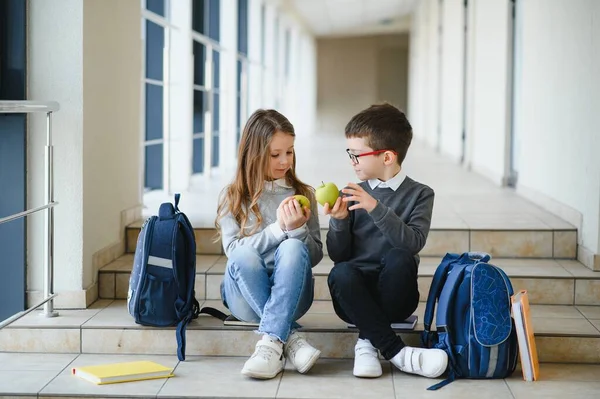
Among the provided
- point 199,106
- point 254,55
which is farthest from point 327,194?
point 254,55

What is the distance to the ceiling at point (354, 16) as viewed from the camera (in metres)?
16.0

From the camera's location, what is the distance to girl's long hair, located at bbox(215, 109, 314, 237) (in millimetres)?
3160

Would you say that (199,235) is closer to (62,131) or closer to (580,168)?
(62,131)

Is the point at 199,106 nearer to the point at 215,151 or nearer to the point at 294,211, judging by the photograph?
the point at 215,151

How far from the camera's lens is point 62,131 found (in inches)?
141

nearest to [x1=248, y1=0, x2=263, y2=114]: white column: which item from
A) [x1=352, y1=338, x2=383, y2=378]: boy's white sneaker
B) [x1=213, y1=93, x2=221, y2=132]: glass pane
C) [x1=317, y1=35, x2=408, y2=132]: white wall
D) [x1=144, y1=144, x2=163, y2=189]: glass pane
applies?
[x1=213, y1=93, x2=221, y2=132]: glass pane

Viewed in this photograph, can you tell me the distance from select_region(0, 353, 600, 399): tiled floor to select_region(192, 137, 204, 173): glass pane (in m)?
4.78

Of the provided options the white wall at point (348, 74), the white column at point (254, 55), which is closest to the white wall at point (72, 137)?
the white column at point (254, 55)

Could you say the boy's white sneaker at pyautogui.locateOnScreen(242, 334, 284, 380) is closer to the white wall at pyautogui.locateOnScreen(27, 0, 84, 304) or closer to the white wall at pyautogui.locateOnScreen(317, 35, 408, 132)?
the white wall at pyautogui.locateOnScreen(27, 0, 84, 304)

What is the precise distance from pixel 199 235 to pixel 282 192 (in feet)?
3.42

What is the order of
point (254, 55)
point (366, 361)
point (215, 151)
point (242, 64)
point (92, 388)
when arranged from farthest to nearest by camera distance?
point (254, 55), point (242, 64), point (215, 151), point (366, 361), point (92, 388)

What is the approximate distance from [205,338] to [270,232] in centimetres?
50

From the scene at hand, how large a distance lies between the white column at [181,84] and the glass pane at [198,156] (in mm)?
1174

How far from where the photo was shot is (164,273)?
3242 mm
